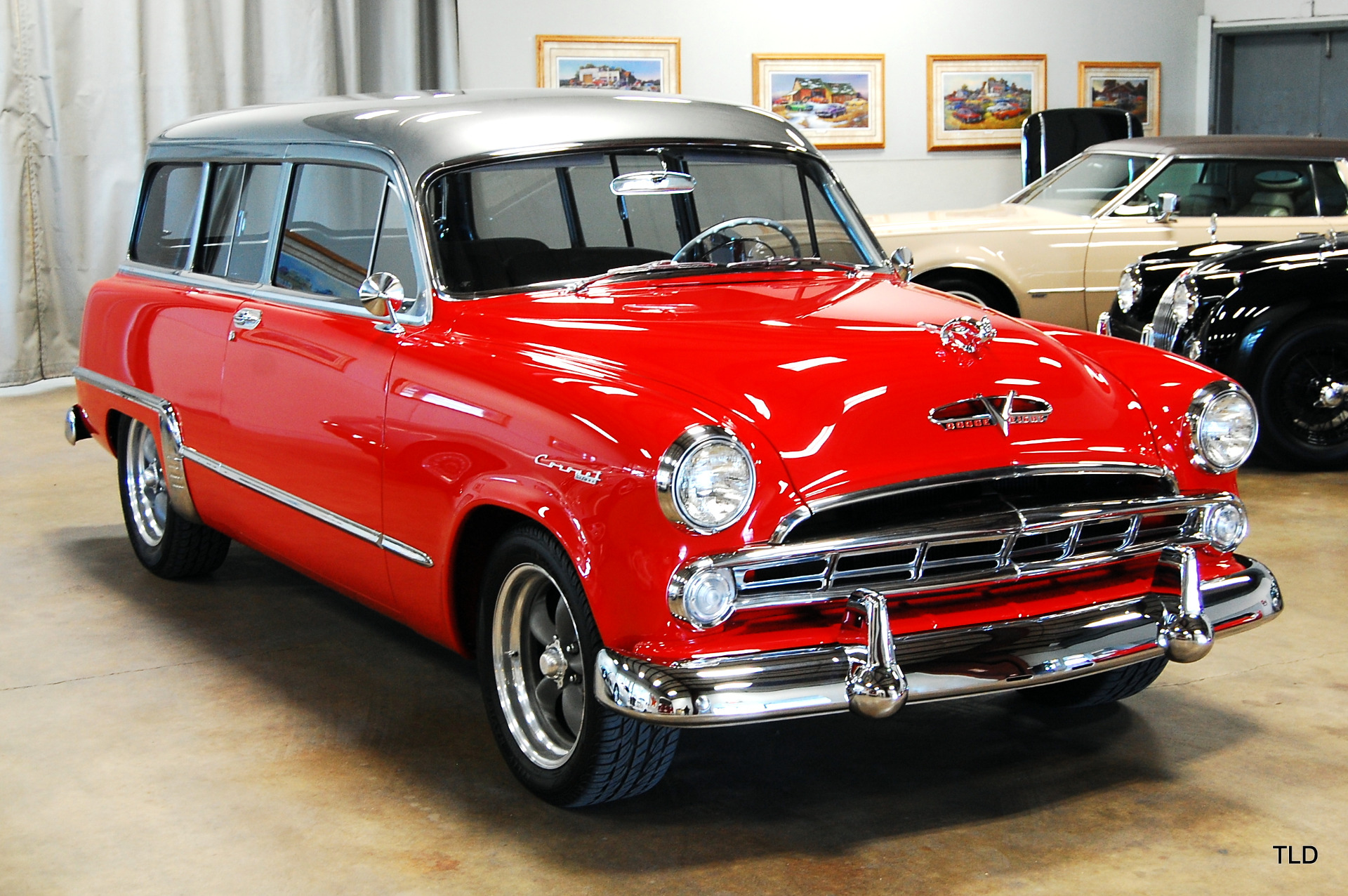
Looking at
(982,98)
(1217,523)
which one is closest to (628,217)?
(1217,523)

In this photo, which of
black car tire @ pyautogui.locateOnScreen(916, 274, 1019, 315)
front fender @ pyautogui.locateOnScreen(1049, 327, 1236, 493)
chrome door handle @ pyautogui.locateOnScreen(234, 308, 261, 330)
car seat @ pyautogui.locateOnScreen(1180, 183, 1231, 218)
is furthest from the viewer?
black car tire @ pyautogui.locateOnScreen(916, 274, 1019, 315)

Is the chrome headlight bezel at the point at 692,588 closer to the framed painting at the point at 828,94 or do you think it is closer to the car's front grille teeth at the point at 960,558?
the car's front grille teeth at the point at 960,558

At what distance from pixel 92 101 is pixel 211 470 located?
6.75 m

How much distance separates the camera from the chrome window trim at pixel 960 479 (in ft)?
8.70

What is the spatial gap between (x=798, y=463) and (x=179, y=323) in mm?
2539

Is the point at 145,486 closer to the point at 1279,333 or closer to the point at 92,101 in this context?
the point at 1279,333

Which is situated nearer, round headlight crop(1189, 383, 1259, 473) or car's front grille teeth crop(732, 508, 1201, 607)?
car's front grille teeth crop(732, 508, 1201, 607)

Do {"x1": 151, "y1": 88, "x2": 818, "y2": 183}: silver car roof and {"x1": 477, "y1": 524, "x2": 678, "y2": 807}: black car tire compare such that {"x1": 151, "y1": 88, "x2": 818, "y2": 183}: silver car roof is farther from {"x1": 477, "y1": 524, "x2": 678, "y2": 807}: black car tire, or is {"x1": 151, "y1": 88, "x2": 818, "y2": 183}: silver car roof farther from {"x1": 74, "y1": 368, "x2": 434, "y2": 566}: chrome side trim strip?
{"x1": 477, "y1": 524, "x2": 678, "y2": 807}: black car tire

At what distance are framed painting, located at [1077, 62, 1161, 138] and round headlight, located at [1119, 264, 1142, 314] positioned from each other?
6.11 m

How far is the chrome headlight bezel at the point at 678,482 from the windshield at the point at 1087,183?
647 centimetres

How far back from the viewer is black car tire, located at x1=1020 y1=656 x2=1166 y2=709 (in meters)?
3.52

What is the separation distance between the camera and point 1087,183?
346 inches

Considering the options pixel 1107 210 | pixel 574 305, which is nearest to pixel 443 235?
pixel 574 305

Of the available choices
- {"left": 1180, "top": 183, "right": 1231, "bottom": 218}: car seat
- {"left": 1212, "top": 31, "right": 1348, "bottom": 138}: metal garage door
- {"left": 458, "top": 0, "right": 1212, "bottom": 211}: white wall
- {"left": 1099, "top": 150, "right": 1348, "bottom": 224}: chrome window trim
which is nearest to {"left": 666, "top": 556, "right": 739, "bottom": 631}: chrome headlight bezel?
{"left": 1099, "top": 150, "right": 1348, "bottom": 224}: chrome window trim
